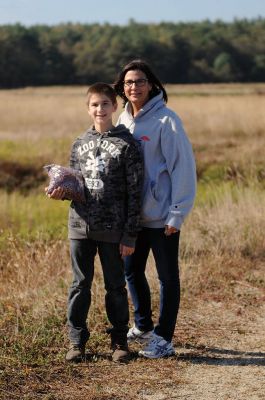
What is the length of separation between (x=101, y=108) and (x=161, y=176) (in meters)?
0.55

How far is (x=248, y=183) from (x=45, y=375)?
659 centimetres

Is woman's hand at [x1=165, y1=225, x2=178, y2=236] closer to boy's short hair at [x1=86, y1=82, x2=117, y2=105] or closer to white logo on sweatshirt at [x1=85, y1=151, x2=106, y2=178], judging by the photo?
white logo on sweatshirt at [x1=85, y1=151, x2=106, y2=178]

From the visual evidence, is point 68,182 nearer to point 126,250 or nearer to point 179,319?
point 126,250

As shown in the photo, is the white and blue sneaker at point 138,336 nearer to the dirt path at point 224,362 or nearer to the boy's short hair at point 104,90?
the dirt path at point 224,362

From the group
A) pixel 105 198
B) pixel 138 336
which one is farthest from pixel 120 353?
pixel 105 198

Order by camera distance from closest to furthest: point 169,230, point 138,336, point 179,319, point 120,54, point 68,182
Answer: point 68,182 < point 169,230 < point 138,336 < point 179,319 < point 120,54

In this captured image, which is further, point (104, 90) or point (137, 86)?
point (137, 86)

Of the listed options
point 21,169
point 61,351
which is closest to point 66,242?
point 61,351

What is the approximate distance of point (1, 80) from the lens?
43.4m

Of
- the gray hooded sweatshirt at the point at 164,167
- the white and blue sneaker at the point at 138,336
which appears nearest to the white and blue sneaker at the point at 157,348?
the white and blue sneaker at the point at 138,336

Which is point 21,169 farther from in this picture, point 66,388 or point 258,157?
point 66,388

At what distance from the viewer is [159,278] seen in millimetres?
4621

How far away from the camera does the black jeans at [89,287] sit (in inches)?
176

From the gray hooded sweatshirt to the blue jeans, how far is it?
0.11 m
